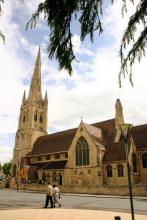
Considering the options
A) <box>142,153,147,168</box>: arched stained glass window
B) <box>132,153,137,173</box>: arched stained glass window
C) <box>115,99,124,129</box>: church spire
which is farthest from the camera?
<box>115,99,124,129</box>: church spire

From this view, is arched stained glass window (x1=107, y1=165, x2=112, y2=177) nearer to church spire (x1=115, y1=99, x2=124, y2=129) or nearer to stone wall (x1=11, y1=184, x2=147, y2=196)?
stone wall (x1=11, y1=184, x2=147, y2=196)

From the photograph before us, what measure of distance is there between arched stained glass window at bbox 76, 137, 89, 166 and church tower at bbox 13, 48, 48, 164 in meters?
22.3

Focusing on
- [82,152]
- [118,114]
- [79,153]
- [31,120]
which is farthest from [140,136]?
[31,120]

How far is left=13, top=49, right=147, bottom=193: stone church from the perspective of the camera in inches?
1485

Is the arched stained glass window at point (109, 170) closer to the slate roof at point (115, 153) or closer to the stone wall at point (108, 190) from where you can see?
the slate roof at point (115, 153)

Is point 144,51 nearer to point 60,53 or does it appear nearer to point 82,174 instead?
point 60,53

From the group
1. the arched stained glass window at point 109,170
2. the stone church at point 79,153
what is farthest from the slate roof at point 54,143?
the arched stained glass window at point 109,170

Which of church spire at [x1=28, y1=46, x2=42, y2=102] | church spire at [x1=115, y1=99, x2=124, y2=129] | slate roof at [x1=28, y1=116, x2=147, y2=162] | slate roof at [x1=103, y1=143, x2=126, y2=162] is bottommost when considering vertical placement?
slate roof at [x1=103, y1=143, x2=126, y2=162]

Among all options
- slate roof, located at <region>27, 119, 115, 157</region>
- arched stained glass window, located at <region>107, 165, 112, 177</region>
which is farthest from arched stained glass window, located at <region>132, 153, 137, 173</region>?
slate roof, located at <region>27, 119, 115, 157</region>

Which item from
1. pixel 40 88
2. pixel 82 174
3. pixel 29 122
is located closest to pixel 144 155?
pixel 82 174

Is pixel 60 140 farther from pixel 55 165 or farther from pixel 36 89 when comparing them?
pixel 36 89

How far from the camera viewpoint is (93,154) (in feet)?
132

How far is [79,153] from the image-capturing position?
42.9 m

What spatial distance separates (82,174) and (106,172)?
4.80m
